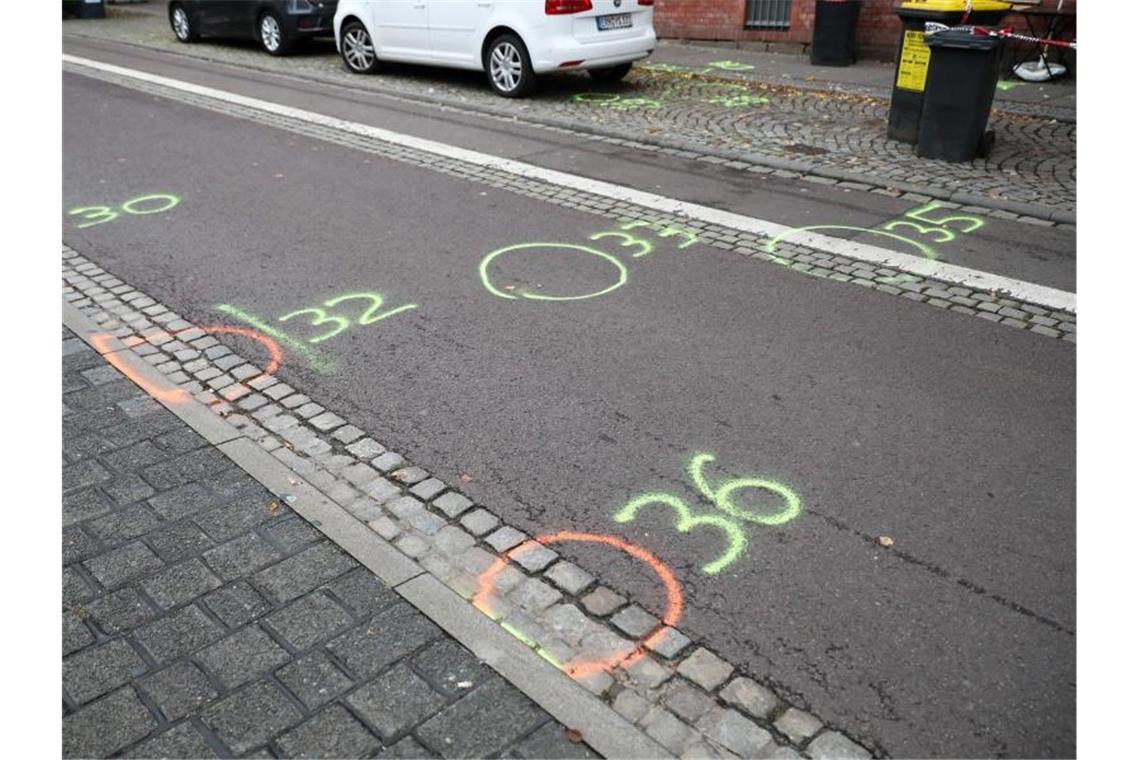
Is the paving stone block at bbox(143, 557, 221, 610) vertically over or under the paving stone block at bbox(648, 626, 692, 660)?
under

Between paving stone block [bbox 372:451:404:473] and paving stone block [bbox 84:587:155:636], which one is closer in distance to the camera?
paving stone block [bbox 84:587:155:636]

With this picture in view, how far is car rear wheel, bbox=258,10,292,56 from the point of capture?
53.5ft

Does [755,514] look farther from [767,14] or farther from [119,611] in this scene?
[767,14]

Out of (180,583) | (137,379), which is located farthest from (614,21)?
(180,583)

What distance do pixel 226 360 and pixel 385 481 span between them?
1.71 meters

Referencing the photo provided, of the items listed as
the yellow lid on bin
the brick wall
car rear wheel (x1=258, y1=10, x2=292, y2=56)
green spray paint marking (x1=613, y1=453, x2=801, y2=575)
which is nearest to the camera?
green spray paint marking (x1=613, y1=453, x2=801, y2=575)

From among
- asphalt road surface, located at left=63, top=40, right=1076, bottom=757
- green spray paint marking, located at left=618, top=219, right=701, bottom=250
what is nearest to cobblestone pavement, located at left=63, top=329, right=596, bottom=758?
asphalt road surface, located at left=63, top=40, right=1076, bottom=757

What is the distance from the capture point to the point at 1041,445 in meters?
4.14

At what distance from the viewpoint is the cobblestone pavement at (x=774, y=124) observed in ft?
26.6

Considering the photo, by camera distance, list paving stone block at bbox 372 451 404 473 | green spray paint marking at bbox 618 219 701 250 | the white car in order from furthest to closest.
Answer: the white car
green spray paint marking at bbox 618 219 701 250
paving stone block at bbox 372 451 404 473

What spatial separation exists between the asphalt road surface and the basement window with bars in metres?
8.42

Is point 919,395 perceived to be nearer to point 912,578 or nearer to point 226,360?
point 912,578

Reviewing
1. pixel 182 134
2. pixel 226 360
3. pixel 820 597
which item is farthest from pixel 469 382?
pixel 182 134

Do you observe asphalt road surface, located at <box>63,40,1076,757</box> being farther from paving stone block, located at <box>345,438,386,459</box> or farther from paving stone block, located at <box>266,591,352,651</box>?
paving stone block, located at <box>266,591,352,651</box>
